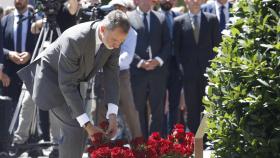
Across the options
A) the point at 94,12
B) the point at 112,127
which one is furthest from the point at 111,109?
the point at 94,12

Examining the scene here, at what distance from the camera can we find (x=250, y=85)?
16.6 feet

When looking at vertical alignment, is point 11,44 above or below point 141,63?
above

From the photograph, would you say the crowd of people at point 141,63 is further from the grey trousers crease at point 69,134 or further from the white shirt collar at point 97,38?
the white shirt collar at point 97,38

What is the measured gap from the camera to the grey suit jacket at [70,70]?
630 centimetres

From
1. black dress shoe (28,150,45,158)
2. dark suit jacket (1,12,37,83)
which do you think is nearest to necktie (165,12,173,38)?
dark suit jacket (1,12,37,83)

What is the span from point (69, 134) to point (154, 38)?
486cm

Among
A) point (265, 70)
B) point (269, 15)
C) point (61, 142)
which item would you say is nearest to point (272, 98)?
point (265, 70)

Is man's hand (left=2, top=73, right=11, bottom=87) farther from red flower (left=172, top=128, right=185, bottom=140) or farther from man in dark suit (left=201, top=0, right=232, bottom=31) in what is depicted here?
red flower (left=172, top=128, right=185, bottom=140)

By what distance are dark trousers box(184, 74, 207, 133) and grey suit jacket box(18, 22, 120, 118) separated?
4.87 meters

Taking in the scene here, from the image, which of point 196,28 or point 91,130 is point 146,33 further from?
point 91,130

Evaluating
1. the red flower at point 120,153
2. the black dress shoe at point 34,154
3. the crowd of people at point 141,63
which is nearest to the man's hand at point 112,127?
the red flower at point 120,153

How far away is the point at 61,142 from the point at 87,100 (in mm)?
3114

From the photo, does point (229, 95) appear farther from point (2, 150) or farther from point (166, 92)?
point (166, 92)

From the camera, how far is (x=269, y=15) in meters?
5.08
